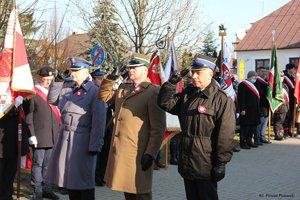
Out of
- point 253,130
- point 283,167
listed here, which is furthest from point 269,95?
point 283,167

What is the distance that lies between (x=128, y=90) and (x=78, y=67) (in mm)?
742

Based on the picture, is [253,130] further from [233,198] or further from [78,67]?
[78,67]

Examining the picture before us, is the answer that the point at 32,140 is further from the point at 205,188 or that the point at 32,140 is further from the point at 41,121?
the point at 205,188

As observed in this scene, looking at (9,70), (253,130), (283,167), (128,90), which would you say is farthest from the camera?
(253,130)

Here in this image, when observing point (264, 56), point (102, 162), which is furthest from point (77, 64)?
point (264, 56)

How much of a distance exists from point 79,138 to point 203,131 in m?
1.56

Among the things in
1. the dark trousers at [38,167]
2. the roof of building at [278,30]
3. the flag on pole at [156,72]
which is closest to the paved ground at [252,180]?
the dark trousers at [38,167]

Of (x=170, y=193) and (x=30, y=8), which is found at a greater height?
(x=30, y=8)

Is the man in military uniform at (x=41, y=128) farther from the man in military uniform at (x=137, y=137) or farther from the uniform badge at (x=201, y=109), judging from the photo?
the uniform badge at (x=201, y=109)

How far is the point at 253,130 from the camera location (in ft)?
43.2

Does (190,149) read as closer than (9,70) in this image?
Yes

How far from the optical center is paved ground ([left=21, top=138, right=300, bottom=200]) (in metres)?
7.65

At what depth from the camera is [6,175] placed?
6.36m

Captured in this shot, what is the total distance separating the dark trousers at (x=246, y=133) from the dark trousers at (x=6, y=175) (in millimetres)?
7593
